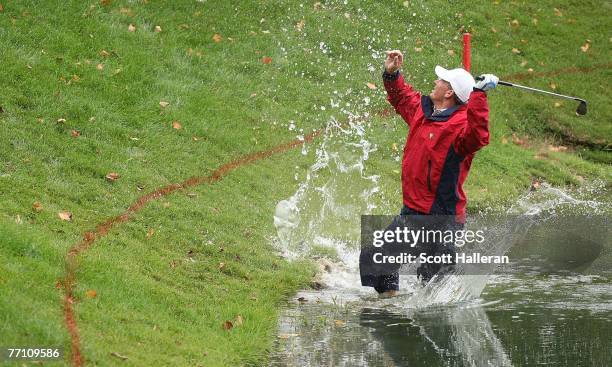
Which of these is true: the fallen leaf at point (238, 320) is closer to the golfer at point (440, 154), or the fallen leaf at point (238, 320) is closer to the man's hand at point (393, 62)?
the golfer at point (440, 154)

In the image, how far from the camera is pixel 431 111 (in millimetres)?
7848

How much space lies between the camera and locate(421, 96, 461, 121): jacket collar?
7.74 m

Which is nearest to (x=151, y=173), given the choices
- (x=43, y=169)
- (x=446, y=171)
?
(x=43, y=169)

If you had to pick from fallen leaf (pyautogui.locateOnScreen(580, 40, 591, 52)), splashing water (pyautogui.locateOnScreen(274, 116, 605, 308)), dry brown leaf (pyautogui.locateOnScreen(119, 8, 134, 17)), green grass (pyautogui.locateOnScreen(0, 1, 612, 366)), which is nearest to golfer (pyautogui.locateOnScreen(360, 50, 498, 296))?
splashing water (pyautogui.locateOnScreen(274, 116, 605, 308))

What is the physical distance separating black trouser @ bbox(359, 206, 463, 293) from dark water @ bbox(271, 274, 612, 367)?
193 mm

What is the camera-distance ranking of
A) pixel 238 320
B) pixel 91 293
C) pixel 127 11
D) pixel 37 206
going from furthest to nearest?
pixel 127 11 < pixel 37 206 < pixel 238 320 < pixel 91 293

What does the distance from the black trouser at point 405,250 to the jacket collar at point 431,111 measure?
0.79 meters

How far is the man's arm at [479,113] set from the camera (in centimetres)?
720

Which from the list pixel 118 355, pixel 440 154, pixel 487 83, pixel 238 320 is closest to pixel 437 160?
pixel 440 154

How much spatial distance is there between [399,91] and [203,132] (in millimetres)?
4395

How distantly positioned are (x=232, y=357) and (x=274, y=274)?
216 centimetres

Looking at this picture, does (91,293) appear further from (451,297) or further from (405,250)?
(451,297)

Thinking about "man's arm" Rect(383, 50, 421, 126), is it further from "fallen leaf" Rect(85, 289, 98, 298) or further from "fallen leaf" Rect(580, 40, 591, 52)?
"fallen leaf" Rect(580, 40, 591, 52)

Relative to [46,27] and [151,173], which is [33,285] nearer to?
[151,173]
